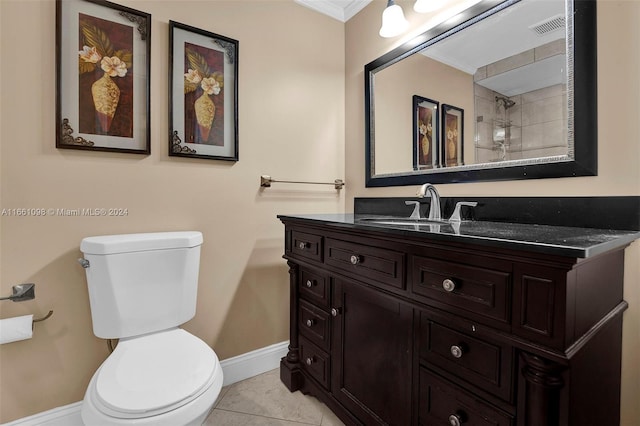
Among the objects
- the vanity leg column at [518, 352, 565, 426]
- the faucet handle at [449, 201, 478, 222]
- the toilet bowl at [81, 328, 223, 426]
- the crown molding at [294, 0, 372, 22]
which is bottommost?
the toilet bowl at [81, 328, 223, 426]

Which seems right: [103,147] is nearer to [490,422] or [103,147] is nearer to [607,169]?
[490,422]

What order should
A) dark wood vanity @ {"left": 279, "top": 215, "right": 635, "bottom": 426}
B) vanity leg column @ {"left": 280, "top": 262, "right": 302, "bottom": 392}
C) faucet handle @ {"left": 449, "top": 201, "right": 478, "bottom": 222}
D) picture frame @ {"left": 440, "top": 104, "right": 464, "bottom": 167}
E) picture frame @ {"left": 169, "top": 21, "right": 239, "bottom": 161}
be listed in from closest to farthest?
1. dark wood vanity @ {"left": 279, "top": 215, "right": 635, "bottom": 426}
2. faucet handle @ {"left": 449, "top": 201, "right": 478, "bottom": 222}
3. picture frame @ {"left": 440, "top": 104, "right": 464, "bottom": 167}
4. picture frame @ {"left": 169, "top": 21, "right": 239, "bottom": 161}
5. vanity leg column @ {"left": 280, "top": 262, "right": 302, "bottom": 392}

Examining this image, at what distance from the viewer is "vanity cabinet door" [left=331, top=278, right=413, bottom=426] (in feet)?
3.57

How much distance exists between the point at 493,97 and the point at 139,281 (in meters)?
1.73

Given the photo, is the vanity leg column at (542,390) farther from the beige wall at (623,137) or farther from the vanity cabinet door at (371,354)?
the beige wall at (623,137)

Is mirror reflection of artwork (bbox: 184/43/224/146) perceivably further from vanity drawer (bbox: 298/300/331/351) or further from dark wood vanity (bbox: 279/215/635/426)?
vanity drawer (bbox: 298/300/331/351)

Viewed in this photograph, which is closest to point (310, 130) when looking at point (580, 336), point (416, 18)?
point (416, 18)

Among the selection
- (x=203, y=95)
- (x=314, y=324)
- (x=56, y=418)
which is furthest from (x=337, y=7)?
(x=56, y=418)

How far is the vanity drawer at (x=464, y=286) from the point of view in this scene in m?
0.77

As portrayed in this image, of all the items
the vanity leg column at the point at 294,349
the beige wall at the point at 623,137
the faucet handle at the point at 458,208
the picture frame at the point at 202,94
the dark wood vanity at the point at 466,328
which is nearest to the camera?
the dark wood vanity at the point at 466,328

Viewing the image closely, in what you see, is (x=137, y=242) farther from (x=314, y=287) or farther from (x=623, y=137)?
(x=623, y=137)

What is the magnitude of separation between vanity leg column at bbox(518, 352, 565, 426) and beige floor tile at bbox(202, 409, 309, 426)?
108 cm

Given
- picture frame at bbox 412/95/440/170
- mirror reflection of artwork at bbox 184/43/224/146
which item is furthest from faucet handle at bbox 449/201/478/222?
mirror reflection of artwork at bbox 184/43/224/146

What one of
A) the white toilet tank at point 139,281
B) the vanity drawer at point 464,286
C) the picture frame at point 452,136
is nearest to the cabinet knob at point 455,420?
the vanity drawer at point 464,286
